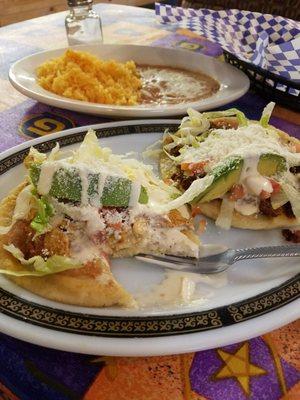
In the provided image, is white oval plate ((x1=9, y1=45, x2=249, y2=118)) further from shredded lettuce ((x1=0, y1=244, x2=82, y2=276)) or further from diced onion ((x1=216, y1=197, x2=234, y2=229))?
shredded lettuce ((x1=0, y1=244, x2=82, y2=276))

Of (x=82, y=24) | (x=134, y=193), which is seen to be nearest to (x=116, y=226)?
(x=134, y=193)

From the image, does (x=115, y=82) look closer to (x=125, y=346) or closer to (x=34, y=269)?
(x=34, y=269)

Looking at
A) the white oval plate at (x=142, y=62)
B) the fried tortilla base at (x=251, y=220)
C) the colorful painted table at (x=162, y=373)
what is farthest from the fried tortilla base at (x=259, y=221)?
the white oval plate at (x=142, y=62)

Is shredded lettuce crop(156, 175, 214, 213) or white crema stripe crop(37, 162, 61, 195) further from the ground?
white crema stripe crop(37, 162, 61, 195)

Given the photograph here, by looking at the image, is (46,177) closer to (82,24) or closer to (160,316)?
(160,316)

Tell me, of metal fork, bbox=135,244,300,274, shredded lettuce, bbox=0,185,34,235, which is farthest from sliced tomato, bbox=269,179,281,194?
shredded lettuce, bbox=0,185,34,235
